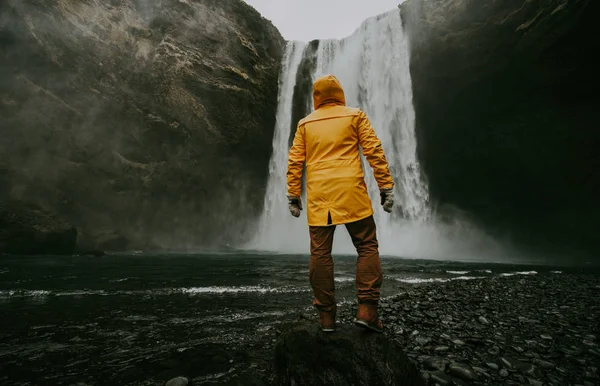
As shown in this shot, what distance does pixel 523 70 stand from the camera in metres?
18.0

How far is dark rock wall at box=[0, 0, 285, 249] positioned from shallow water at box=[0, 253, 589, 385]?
47.7 feet

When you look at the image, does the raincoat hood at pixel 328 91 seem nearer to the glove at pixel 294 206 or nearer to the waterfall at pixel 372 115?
the glove at pixel 294 206

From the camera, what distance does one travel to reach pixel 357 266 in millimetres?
2885

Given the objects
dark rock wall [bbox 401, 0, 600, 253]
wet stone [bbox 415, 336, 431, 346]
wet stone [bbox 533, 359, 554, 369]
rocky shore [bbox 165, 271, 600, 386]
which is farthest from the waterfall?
wet stone [bbox 533, 359, 554, 369]

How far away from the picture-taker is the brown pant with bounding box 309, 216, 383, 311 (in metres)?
2.81

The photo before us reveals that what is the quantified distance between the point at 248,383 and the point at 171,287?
5.21 m

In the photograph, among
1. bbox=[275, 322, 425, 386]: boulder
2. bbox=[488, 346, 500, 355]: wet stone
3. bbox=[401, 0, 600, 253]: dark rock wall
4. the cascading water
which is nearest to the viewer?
bbox=[275, 322, 425, 386]: boulder

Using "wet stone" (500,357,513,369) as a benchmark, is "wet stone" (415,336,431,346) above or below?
above

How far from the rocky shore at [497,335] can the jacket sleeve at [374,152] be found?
1803mm

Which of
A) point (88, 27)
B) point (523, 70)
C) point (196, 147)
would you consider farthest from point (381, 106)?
point (88, 27)

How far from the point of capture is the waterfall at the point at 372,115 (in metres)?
22.6

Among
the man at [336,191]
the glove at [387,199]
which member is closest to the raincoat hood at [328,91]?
the man at [336,191]

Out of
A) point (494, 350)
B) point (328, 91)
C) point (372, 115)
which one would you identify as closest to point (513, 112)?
point (372, 115)

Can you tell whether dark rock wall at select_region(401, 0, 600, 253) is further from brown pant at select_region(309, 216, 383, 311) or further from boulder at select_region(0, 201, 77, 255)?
boulder at select_region(0, 201, 77, 255)
